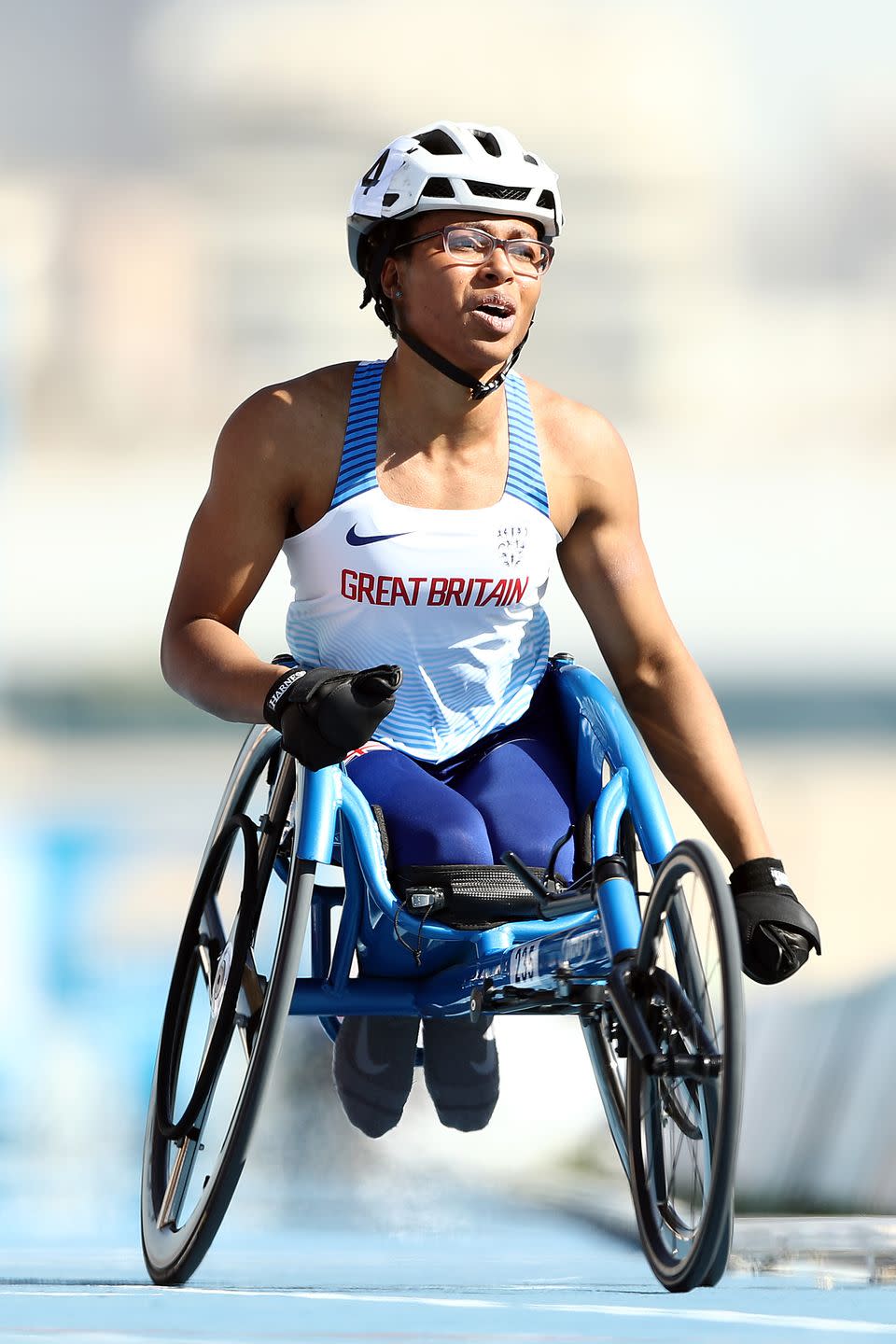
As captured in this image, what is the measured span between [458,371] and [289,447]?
297 millimetres

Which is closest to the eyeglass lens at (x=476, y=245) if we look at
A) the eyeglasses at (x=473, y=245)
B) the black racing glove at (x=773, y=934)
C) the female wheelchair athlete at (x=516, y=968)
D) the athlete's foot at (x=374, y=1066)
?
the eyeglasses at (x=473, y=245)

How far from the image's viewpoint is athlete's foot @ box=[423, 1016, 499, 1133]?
3438mm

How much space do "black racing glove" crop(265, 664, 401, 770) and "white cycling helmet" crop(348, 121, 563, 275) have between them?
2.76ft

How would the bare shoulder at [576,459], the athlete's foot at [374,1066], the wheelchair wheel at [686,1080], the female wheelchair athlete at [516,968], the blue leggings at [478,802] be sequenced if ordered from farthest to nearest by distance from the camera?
the athlete's foot at [374,1066] → the bare shoulder at [576,459] → the blue leggings at [478,802] → the female wheelchair athlete at [516,968] → the wheelchair wheel at [686,1080]

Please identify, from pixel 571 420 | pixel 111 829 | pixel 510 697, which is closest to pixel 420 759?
pixel 510 697

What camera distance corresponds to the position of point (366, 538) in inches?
120

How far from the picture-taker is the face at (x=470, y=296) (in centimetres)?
305

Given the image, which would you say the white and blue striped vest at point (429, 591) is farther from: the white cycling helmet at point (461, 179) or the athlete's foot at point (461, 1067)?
the athlete's foot at point (461, 1067)

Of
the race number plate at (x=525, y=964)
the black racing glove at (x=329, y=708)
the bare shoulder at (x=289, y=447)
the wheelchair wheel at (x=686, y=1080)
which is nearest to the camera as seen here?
the wheelchair wheel at (x=686, y=1080)

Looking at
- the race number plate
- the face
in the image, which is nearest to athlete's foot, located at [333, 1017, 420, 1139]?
the race number plate

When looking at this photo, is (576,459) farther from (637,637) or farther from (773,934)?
(773,934)

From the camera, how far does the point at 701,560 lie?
7.00 meters

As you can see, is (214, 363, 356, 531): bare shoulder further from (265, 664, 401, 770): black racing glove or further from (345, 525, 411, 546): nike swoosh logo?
(265, 664, 401, 770): black racing glove

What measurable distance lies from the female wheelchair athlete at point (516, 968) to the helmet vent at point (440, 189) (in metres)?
0.79
